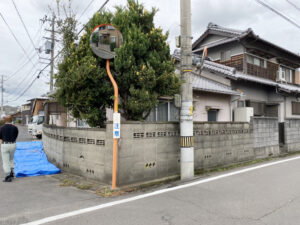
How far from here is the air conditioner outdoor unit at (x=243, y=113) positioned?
11.9 meters

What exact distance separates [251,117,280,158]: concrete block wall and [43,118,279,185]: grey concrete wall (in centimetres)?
97

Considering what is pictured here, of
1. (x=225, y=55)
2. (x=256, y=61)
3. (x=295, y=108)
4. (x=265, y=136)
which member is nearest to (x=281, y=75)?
(x=295, y=108)

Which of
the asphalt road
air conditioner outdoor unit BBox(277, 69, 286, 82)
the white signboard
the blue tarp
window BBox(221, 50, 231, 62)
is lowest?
the asphalt road

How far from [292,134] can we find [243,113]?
2765 millimetres

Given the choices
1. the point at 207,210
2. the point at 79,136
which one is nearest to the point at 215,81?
the point at 79,136

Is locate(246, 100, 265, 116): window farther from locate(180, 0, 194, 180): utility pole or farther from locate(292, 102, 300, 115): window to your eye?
locate(180, 0, 194, 180): utility pole

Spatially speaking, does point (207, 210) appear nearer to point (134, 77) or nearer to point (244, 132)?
point (134, 77)

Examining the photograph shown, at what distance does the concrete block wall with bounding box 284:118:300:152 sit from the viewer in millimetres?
11789

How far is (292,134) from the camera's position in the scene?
12117mm

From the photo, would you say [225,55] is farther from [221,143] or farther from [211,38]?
[221,143]

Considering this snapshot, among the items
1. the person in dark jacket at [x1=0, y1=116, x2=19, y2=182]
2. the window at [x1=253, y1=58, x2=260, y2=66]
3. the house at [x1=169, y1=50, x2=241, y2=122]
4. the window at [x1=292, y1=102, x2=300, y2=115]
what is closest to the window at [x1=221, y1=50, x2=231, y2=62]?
the window at [x1=253, y1=58, x2=260, y2=66]

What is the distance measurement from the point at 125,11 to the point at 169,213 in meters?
5.37

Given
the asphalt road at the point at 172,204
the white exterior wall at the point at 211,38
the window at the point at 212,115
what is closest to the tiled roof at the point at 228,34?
the white exterior wall at the point at 211,38

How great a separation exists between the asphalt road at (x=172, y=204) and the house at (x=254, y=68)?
8.09 m
